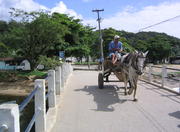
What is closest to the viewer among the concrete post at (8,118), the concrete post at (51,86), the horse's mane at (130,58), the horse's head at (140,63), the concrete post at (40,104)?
the concrete post at (8,118)

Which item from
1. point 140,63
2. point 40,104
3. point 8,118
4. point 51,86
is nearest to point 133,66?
point 140,63

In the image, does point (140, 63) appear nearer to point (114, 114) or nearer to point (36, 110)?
point (114, 114)

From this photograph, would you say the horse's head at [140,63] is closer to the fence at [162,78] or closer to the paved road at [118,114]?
the paved road at [118,114]

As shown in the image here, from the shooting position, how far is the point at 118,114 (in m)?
6.49

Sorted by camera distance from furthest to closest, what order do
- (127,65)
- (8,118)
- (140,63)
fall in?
1. (127,65)
2. (140,63)
3. (8,118)

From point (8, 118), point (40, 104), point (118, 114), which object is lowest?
point (118, 114)

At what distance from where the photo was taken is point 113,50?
10.1 metres

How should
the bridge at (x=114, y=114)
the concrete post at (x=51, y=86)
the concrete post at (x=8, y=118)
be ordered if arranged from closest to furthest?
1. the concrete post at (x=8, y=118)
2. the bridge at (x=114, y=114)
3. the concrete post at (x=51, y=86)

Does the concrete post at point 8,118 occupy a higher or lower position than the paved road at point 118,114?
higher

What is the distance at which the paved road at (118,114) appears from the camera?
5371 mm

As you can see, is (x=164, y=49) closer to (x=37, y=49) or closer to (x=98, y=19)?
(x=98, y=19)

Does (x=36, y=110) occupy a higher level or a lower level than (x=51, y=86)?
lower

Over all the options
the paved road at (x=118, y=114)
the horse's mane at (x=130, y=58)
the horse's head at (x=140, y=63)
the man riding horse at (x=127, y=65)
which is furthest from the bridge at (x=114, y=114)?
the horse's mane at (x=130, y=58)

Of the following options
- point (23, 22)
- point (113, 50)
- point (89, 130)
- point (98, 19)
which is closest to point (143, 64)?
point (113, 50)
